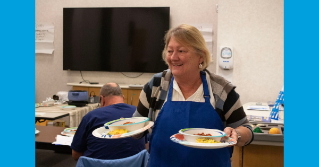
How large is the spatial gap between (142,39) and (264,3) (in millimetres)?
2653

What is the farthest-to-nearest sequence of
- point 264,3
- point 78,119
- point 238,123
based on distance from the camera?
1. point 264,3
2. point 78,119
3. point 238,123

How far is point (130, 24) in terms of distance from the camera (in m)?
6.20

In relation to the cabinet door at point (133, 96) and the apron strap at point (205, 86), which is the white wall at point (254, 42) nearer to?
the cabinet door at point (133, 96)

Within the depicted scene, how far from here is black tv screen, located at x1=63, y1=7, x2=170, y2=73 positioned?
6.10 meters

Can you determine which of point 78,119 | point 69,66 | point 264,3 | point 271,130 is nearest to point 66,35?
point 69,66

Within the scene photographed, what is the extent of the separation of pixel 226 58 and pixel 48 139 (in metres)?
2.89

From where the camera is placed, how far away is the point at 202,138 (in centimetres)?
128

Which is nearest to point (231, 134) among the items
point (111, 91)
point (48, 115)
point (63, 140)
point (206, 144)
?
point (206, 144)

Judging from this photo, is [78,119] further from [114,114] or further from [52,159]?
[114,114]

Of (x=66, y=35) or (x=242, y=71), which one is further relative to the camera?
(x=66, y=35)

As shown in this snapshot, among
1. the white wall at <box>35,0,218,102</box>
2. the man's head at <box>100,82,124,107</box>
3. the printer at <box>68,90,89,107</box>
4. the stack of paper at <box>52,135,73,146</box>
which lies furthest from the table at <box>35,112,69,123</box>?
the white wall at <box>35,0,218,102</box>

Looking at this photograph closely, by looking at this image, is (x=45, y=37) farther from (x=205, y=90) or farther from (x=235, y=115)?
(x=235, y=115)

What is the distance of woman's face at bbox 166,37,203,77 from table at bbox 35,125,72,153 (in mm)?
1505

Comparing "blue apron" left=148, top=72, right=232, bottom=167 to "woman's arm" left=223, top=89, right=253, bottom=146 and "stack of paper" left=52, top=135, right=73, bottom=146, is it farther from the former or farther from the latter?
"stack of paper" left=52, top=135, right=73, bottom=146
